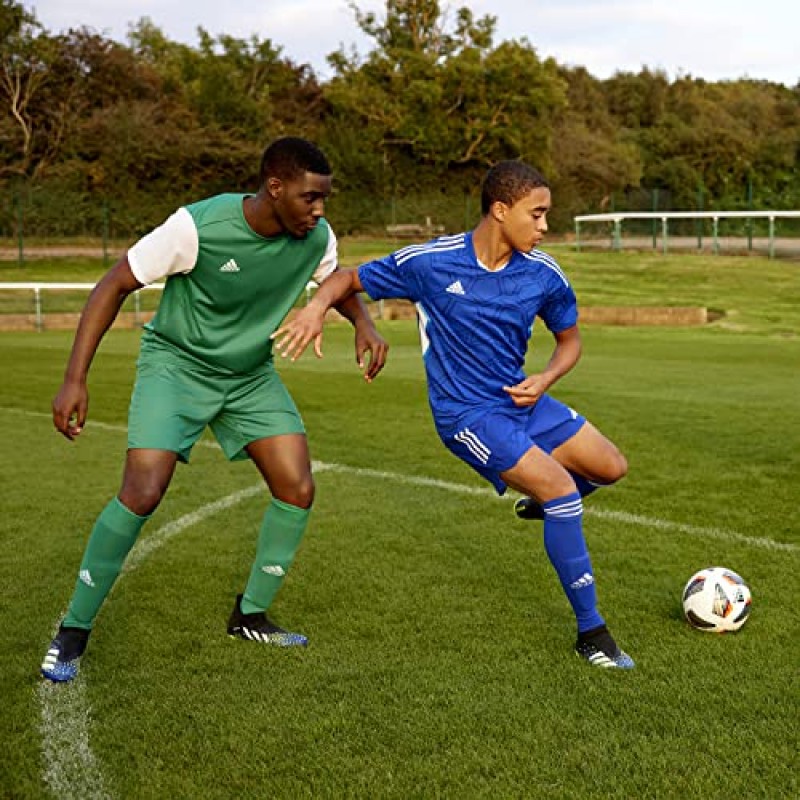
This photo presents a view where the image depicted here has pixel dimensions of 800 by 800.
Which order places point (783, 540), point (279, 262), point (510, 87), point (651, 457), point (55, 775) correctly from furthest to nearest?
point (510, 87)
point (651, 457)
point (783, 540)
point (279, 262)
point (55, 775)

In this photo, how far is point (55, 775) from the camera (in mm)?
3482

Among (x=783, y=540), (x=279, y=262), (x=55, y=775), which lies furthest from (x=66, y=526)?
(x=783, y=540)

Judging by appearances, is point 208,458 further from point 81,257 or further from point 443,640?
point 81,257

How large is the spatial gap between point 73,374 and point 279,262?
0.94 metres

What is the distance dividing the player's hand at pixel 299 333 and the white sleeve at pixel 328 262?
11.5 inches

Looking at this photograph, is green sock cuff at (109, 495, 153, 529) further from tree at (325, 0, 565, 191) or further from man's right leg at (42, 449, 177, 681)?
tree at (325, 0, 565, 191)

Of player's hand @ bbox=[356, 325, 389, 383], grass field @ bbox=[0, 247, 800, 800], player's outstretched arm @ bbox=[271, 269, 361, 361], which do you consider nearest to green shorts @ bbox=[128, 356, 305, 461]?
player's outstretched arm @ bbox=[271, 269, 361, 361]

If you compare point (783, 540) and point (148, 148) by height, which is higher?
point (148, 148)

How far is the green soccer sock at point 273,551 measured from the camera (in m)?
4.89

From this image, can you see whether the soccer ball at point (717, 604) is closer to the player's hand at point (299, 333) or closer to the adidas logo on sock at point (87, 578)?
the player's hand at point (299, 333)

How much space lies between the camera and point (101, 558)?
4535mm

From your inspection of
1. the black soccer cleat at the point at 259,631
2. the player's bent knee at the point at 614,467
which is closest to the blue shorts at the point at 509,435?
the player's bent knee at the point at 614,467

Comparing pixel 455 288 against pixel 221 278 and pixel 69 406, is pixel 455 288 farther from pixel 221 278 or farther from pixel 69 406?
pixel 69 406

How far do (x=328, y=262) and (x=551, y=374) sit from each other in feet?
3.54
